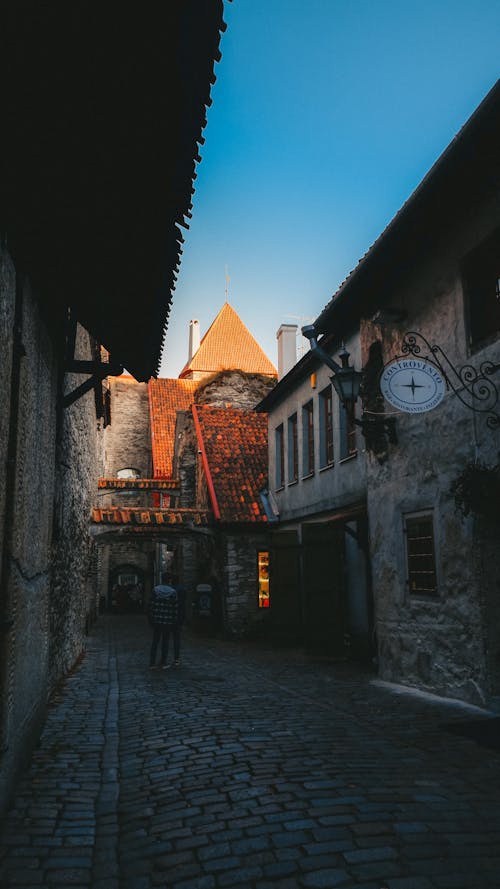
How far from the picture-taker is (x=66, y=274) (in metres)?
5.71

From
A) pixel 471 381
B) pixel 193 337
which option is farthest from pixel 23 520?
pixel 193 337

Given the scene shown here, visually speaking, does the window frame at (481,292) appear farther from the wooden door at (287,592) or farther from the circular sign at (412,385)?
the wooden door at (287,592)

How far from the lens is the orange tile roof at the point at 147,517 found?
18422 mm

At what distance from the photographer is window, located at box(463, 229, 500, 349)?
8.05 meters

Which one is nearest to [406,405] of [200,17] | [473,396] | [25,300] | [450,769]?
[473,396]

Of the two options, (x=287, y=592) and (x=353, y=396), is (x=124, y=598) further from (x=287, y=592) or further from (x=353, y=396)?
(x=353, y=396)

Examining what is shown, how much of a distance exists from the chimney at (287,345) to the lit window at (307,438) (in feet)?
21.0

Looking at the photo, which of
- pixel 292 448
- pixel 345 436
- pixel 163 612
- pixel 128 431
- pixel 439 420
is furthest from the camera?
pixel 128 431

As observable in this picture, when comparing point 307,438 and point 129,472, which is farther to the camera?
point 129,472

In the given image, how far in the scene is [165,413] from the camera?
37750 mm

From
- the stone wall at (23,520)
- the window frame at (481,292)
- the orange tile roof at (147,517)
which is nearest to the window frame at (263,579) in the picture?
the orange tile roof at (147,517)

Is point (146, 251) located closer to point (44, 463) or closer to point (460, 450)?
point (44, 463)

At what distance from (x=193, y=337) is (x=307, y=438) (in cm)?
3600

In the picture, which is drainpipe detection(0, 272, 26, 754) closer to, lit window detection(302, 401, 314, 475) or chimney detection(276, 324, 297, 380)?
lit window detection(302, 401, 314, 475)
